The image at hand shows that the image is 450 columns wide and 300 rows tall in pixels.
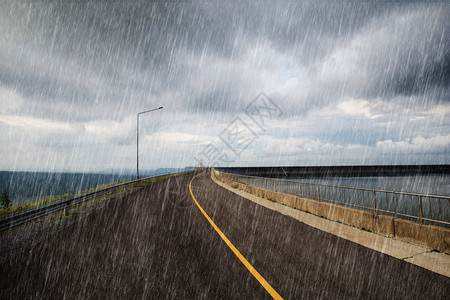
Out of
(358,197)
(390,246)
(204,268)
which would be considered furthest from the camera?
(358,197)

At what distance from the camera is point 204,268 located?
15.1 feet

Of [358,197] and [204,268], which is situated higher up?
[358,197]

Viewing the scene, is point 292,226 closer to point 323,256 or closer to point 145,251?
point 323,256

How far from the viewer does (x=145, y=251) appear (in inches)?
223

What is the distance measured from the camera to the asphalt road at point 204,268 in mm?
3803

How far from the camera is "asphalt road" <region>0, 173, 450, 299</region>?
12.5 feet

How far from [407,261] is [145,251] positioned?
5619 mm

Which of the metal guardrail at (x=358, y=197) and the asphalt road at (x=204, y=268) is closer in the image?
the asphalt road at (x=204, y=268)

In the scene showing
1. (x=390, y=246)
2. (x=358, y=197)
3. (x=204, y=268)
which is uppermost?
(x=358, y=197)

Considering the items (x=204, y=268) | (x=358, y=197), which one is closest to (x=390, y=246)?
(x=358, y=197)

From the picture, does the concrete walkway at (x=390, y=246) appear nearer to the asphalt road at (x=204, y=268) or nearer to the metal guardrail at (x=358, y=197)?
the asphalt road at (x=204, y=268)

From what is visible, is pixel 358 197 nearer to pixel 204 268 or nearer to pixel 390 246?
pixel 390 246

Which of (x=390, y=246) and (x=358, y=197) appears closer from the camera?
(x=390, y=246)

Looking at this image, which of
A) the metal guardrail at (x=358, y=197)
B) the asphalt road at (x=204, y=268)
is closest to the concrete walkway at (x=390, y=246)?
the asphalt road at (x=204, y=268)
